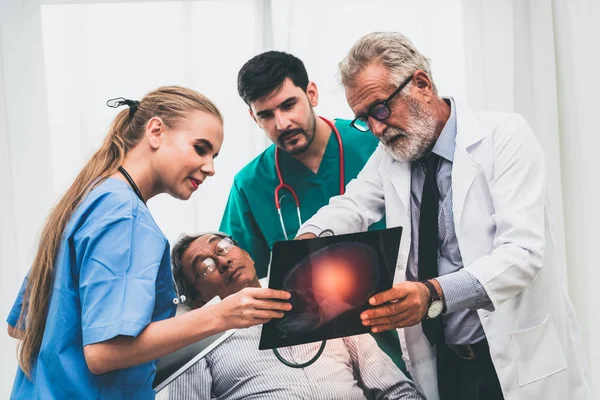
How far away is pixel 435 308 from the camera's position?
148 cm

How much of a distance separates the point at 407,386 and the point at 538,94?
160 centimetres

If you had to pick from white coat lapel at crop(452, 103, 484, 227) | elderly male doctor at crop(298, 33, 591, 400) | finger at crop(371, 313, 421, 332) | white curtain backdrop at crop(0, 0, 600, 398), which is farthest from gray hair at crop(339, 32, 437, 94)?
white curtain backdrop at crop(0, 0, 600, 398)

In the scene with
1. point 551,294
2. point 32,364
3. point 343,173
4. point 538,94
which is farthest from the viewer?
point 538,94

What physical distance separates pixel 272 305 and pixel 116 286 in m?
0.31

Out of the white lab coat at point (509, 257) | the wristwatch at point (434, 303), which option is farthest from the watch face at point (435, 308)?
the white lab coat at point (509, 257)

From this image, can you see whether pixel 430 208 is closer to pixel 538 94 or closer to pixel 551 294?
pixel 551 294

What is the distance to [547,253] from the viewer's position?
1.69 m

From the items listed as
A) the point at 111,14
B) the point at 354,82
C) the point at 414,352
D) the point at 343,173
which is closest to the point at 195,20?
the point at 111,14

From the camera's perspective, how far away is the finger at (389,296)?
4.60ft

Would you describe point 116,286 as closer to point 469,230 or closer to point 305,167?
point 469,230

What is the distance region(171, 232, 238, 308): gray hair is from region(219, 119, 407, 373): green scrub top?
0.28 meters

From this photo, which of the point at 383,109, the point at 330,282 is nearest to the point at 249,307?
the point at 330,282

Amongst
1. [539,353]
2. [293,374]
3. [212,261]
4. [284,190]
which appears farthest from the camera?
[284,190]

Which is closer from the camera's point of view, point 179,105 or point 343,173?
point 179,105
